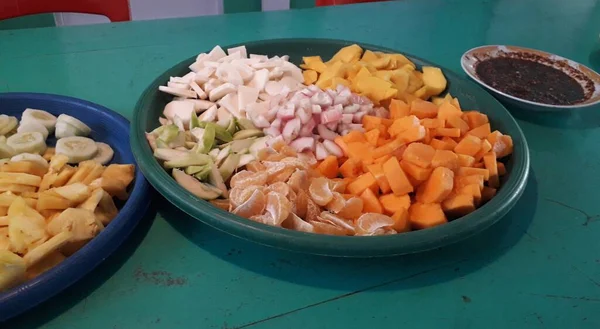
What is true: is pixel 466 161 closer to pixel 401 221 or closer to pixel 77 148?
pixel 401 221

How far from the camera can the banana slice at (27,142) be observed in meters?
0.94

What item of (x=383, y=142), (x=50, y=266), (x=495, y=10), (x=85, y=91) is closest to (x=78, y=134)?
(x=85, y=91)

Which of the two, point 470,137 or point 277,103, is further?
point 277,103

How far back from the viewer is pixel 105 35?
1.45 meters

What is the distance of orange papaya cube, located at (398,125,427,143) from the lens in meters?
0.93

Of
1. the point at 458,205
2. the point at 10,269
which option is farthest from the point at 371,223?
the point at 10,269

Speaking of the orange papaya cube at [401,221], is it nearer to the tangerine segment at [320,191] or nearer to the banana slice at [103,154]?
the tangerine segment at [320,191]

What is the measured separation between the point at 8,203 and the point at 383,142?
0.64 m

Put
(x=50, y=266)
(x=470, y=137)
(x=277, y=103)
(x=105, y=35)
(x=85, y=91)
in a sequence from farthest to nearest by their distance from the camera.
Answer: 1. (x=105, y=35)
2. (x=85, y=91)
3. (x=277, y=103)
4. (x=470, y=137)
5. (x=50, y=266)

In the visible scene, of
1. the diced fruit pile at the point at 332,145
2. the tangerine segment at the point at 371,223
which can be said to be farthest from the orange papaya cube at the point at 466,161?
the tangerine segment at the point at 371,223

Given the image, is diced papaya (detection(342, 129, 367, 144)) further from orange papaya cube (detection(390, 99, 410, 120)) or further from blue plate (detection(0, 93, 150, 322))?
blue plate (detection(0, 93, 150, 322))

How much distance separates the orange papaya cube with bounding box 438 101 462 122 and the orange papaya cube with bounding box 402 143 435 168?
14 cm

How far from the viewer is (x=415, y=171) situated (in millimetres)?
861

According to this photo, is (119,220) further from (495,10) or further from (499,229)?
(495,10)
